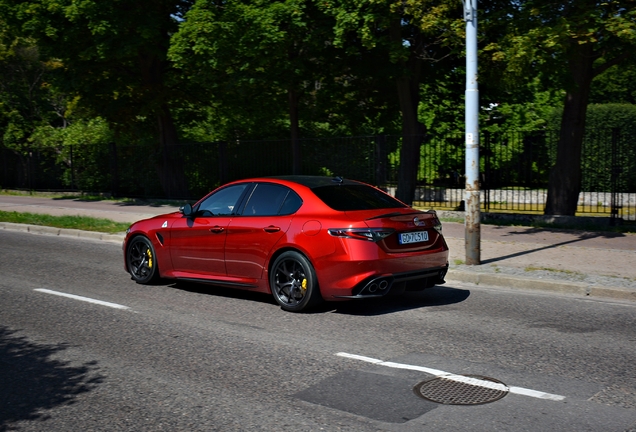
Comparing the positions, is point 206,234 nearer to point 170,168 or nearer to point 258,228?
point 258,228

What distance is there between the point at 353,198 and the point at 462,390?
372cm

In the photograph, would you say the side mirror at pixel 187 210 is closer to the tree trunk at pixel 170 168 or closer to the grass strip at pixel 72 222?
the grass strip at pixel 72 222

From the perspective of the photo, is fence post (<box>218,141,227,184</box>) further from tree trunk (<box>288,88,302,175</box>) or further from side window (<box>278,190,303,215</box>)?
side window (<box>278,190,303,215</box>)

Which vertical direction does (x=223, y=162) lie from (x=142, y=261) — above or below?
above

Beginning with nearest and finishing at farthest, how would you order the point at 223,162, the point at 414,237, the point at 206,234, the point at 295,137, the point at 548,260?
1. the point at 414,237
2. the point at 206,234
3. the point at 548,260
4. the point at 295,137
5. the point at 223,162

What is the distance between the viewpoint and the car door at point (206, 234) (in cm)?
941

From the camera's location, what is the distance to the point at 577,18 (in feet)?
46.5

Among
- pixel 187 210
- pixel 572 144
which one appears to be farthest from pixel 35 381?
pixel 572 144

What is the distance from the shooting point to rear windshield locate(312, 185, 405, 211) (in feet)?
28.5

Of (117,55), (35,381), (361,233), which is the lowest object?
(35,381)

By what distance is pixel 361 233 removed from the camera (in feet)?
26.6

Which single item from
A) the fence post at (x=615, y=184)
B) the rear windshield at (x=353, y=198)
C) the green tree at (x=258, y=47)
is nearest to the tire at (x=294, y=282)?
the rear windshield at (x=353, y=198)

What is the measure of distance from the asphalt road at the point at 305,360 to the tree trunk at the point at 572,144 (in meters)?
8.91

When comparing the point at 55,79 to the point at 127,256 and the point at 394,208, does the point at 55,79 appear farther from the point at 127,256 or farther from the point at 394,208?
the point at 394,208
